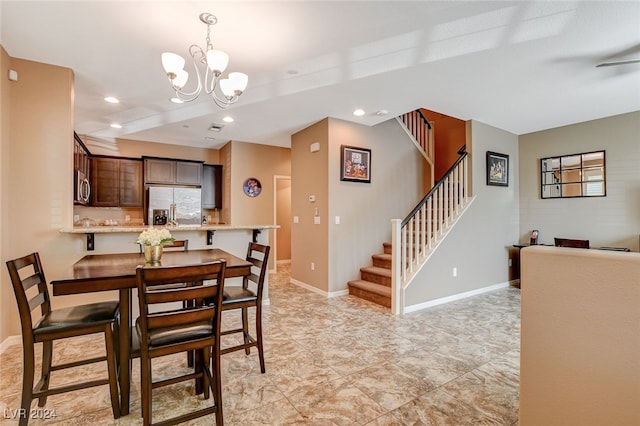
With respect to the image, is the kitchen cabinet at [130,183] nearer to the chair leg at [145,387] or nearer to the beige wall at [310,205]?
the beige wall at [310,205]

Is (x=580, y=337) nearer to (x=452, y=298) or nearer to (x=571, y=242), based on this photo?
(x=452, y=298)

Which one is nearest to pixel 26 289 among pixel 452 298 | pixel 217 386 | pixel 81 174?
pixel 217 386

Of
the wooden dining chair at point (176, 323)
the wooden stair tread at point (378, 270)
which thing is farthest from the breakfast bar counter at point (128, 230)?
the wooden dining chair at point (176, 323)

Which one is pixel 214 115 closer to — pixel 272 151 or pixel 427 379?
pixel 272 151

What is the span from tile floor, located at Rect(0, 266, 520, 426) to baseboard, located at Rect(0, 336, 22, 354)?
7 cm

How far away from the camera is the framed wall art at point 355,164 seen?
4.70 metres

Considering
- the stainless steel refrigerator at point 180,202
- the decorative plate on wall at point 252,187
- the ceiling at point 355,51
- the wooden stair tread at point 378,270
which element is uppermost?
the ceiling at point 355,51

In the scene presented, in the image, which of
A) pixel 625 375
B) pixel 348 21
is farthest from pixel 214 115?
pixel 625 375

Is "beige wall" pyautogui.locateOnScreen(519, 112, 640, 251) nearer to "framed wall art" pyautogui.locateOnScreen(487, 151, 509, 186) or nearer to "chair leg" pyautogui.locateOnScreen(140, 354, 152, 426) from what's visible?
"framed wall art" pyautogui.locateOnScreen(487, 151, 509, 186)

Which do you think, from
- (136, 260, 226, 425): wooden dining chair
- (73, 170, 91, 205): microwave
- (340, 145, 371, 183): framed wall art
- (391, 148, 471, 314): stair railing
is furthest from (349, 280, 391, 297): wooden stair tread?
(73, 170, 91, 205): microwave

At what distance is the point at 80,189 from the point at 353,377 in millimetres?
4945

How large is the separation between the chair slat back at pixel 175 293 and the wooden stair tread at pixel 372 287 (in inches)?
113

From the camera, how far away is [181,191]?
20.5 ft

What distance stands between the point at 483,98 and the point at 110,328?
4.54 metres
